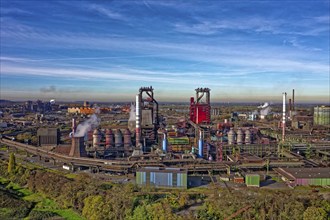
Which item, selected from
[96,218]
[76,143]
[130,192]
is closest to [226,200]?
[130,192]

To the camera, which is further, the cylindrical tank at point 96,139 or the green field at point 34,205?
the cylindrical tank at point 96,139

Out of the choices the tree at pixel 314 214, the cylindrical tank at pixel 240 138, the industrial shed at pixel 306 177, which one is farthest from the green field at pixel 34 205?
the cylindrical tank at pixel 240 138

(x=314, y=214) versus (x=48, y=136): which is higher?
(x=48, y=136)

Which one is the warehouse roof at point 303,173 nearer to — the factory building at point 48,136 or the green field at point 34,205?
the green field at point 34,205

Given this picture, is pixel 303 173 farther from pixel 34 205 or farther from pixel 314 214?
pixel 34 205

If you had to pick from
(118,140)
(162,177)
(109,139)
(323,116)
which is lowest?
(162,177)

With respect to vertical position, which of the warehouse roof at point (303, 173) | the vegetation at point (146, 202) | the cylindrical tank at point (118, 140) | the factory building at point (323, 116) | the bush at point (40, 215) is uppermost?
the factory building at point (323, 116)

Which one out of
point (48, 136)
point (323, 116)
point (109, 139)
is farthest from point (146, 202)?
point (323, 116)
